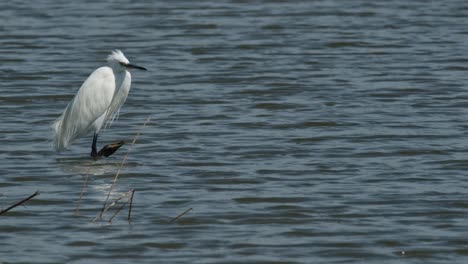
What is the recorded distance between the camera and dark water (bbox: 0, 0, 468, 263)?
8.49 m

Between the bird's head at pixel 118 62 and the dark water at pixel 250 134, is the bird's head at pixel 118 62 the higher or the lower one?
the higher one

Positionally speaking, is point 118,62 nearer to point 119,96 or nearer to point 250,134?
point 119,96

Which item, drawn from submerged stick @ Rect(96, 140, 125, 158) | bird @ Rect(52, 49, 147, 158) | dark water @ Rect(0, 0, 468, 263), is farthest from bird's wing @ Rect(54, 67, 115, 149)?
submerged stick @ Rect(96, 140, 125, 158)

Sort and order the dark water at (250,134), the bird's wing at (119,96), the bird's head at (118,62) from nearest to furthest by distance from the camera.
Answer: the dark water at (250,134) < the bird's head at (118,62) < the bird's wing at (119,96)

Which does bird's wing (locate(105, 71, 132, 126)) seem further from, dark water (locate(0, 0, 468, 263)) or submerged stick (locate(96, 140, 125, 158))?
submerged stick (locate(96, 140, 125, 158))

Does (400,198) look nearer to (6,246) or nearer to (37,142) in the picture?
(6,246)

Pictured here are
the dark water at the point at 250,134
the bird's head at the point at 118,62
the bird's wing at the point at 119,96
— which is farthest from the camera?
the bird's wing at the point at 119,96

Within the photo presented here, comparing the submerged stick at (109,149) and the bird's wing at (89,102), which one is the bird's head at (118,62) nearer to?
the bird's wing at (89,102)

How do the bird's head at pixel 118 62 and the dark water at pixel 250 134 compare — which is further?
the bird's head at pixel 118 62

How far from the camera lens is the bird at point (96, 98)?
39.7 ft

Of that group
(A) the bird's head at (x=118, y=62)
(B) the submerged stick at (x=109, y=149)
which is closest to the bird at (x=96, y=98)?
(A) the bird's head at (x=118, y=62)

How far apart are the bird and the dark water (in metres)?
0.30

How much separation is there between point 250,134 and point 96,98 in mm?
1560

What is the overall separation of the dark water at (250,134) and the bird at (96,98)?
0.30 m
